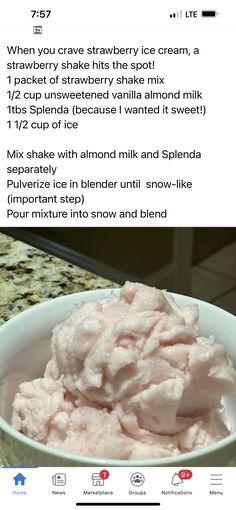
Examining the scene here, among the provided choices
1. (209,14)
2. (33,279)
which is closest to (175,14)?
(209,14)

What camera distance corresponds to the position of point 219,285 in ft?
6.76

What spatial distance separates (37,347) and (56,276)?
28cm

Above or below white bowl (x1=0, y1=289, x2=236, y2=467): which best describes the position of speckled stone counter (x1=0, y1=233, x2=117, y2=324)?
below

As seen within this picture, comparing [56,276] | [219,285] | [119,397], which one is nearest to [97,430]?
[119,397]

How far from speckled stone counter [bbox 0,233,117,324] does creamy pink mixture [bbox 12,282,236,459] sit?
0.28 metres
